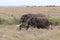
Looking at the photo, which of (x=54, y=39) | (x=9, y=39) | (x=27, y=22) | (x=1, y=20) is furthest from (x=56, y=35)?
(x=1, y=20)

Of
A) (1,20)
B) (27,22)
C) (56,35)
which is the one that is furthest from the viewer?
(1,20)

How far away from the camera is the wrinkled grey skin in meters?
16.7

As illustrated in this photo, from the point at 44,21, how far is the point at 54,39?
583 centimetres

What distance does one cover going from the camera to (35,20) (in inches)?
669

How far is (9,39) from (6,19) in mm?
15215

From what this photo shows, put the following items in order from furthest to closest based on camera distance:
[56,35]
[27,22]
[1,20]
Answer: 1. [1,20]
2. [27,22]
3. [56,35]

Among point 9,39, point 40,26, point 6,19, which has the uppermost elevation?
point 9,39

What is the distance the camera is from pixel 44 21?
674 inches

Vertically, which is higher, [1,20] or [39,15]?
[39,15]

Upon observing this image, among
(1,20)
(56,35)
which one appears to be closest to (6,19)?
(1,20)

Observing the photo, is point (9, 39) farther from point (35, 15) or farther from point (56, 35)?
point (35, 15)

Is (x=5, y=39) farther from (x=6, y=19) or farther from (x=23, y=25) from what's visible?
(x=6, y=19)

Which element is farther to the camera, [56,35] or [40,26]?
[40,26]

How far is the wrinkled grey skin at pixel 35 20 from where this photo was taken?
16703 millimetres
